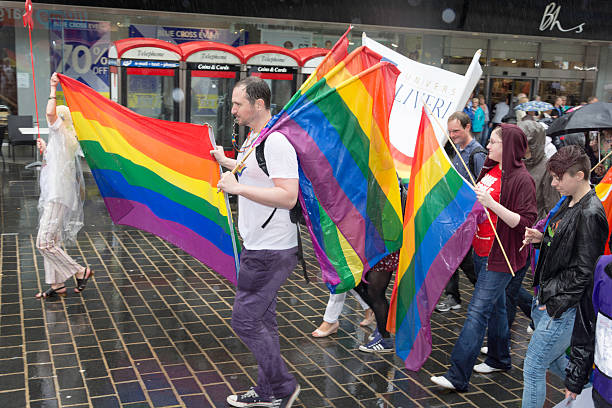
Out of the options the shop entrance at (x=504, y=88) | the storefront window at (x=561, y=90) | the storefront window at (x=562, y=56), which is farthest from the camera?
the storefront window at (x=561, y=90)

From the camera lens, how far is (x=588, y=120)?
20.7ft

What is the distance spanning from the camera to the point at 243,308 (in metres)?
4.43

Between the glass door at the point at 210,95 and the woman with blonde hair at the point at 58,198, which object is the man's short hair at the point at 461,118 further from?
the glass door at the point at 210,95

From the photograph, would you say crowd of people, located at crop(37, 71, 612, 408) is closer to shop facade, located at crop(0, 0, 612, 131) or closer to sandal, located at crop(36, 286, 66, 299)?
sandal, located at crop(36, 286, 66, 299)

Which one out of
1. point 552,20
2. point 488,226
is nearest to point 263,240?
point 488,226

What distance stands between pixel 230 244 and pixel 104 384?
166 centimetres

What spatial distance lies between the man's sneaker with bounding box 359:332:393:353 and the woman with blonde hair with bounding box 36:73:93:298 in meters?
3.26

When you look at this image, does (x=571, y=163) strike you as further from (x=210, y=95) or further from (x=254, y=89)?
(x=210, y=95)

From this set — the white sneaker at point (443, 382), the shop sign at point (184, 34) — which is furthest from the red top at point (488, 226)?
the shop sign at point (184, 34)

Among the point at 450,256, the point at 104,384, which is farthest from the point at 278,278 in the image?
the point at 104,384

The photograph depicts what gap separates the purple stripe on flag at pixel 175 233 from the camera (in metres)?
6.05

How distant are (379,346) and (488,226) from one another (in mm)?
1531

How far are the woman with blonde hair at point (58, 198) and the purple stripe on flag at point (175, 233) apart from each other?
510mm

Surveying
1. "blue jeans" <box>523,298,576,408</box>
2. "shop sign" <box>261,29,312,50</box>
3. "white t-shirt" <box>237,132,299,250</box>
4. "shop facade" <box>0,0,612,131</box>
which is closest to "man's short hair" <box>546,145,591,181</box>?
"blue jeans" <box>523,298,576,408</box>
